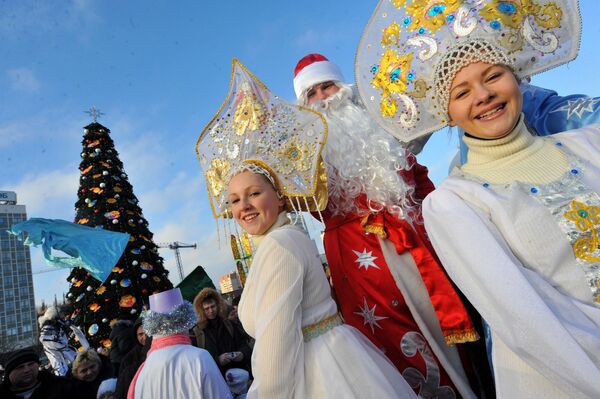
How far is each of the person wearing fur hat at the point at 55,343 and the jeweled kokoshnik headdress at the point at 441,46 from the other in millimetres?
7874

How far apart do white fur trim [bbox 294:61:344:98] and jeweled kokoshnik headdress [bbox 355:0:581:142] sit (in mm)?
1342

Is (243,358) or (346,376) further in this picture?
(243,358)

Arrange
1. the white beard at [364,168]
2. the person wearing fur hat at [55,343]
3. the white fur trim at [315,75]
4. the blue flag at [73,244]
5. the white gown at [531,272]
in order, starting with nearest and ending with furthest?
the white gown at [531,272], the white beard at [364,168], the white fur trim at [315,75], the blue flag at [73,244], the person wearing fur hat at [55,343]

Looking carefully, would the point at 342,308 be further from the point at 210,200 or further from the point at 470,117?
the point at 470,117

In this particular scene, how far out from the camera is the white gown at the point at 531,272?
137cm

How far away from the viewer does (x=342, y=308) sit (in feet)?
9.20

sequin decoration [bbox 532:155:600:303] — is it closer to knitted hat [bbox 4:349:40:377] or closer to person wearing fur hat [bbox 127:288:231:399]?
person wearing fur hat [bbox 127:288:231:399]

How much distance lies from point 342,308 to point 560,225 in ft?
5.19

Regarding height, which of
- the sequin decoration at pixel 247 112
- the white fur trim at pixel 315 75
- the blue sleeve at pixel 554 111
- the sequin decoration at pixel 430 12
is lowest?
the blue sleeve at pixel 554 111

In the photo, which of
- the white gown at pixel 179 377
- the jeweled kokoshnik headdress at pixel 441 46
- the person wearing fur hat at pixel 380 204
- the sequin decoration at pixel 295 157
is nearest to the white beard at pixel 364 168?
the person wearing fur hat at pixel 380 204

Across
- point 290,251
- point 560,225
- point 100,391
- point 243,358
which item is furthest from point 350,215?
point 100,391

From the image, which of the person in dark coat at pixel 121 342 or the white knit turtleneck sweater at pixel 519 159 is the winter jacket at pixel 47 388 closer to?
the person in dark coat at pixel 121 342

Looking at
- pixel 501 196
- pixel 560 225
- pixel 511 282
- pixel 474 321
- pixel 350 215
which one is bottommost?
pixel 474 321

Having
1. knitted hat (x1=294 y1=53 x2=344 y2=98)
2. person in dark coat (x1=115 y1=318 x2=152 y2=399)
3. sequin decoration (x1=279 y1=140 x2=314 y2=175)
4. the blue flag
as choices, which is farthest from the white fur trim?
the blue flag
